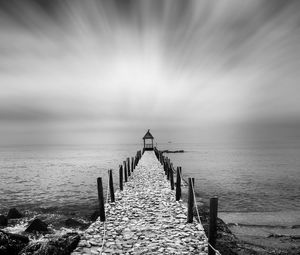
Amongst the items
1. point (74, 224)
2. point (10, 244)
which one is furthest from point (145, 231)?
point (74, 224)

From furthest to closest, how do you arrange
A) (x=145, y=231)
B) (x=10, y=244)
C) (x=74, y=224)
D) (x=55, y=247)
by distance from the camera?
1. (x=74, y=224)
2. (x=145, y=231)
3. (x=10, y=244)
4. (x=55, y=247)

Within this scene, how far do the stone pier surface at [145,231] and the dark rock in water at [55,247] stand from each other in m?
0.26

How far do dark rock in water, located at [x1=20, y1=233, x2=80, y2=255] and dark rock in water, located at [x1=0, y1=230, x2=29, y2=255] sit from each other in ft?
2.81

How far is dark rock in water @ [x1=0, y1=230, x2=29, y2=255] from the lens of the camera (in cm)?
728

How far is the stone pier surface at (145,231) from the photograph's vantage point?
707 cm

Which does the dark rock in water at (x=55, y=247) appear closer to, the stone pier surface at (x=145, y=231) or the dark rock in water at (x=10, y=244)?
the stone pier surface at (x=145, y=231)

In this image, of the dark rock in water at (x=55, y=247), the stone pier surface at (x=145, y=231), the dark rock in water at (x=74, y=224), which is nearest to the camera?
the dark rock in water at (x=55, y=247)

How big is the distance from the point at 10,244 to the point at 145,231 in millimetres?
4241

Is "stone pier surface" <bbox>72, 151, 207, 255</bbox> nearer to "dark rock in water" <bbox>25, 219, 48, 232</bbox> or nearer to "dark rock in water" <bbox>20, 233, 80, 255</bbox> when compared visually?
"dark rock in water" <bbox>20, 233, 80, 255</bbox>

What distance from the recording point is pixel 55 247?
6.61m

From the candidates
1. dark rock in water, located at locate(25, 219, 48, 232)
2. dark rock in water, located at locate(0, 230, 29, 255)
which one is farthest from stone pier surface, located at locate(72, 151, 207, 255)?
dark rock in water, located at locate(25, 219, 48, 232)

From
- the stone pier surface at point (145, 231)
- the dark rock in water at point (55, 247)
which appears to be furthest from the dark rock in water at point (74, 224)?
the dark rock in water at point (55, 247)

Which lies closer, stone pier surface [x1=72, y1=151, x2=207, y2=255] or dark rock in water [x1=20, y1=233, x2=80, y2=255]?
dark rock in water [x1=20, y1=233, x2=80, y2=255]

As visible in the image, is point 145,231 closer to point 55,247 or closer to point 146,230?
point 146,230
